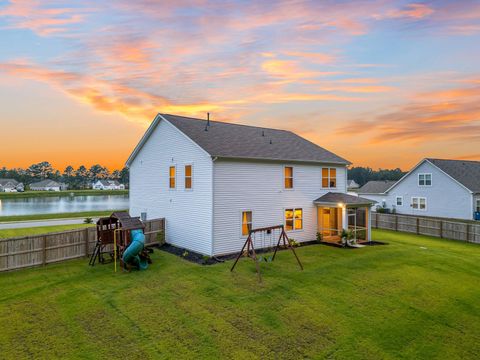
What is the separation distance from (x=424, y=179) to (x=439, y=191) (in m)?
2.17

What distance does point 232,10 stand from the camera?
15875 millimetres

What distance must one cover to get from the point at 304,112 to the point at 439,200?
19.9m

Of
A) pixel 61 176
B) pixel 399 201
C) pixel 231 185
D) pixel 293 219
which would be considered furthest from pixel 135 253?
pixel 61 176

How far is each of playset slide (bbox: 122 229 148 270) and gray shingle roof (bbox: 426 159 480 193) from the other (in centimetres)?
3412

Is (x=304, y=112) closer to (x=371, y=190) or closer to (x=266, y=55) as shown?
(x=266, y=55)

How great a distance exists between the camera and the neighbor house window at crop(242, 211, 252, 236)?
53.9 feet

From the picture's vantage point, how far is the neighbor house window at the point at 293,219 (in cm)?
1862

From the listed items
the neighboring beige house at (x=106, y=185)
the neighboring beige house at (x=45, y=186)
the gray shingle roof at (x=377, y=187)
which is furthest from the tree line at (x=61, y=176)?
the gray shingle roof at (x=377, y=187)

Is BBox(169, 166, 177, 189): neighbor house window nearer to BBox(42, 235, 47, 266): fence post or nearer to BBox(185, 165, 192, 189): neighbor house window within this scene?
BBox(185, 165, 192, 189): neighbor house window

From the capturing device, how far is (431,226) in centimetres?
2483

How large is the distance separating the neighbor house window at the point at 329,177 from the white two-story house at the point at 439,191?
19688 millimetres

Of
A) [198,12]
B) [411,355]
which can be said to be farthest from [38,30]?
[411,355]

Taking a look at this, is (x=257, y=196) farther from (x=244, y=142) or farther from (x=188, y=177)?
(x=188, y=177)

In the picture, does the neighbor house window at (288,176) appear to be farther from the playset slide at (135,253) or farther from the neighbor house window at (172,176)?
the playset slide at (135,253)
